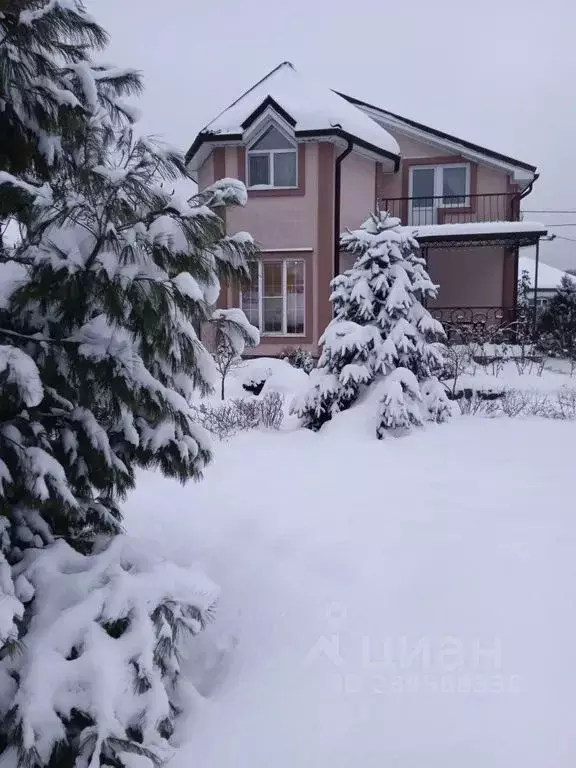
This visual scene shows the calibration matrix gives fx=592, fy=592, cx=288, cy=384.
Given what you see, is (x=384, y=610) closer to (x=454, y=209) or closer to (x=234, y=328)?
(x=234, y=328)

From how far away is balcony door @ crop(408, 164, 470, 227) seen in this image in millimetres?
16469

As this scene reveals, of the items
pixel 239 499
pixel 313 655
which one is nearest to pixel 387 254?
pixel 239 499

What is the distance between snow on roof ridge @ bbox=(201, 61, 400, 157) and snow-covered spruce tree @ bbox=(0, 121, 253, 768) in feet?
40.6

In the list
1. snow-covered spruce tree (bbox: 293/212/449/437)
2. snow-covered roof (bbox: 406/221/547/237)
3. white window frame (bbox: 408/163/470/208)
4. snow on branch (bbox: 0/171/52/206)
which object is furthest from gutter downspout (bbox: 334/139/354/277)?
snow on branch (bbox: 0/171/52/206)

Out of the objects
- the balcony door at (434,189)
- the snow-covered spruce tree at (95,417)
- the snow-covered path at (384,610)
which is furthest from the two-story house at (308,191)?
the snow-covered spruce tree at (95,417)

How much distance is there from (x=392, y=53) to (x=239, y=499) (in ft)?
128

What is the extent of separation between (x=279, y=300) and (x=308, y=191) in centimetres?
266

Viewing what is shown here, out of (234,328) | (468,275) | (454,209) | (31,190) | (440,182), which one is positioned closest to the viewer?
(31,190)

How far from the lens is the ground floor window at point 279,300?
1442 cm

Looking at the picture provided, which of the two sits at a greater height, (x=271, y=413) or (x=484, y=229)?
(x=484, y=229)

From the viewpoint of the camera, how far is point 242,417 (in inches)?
289

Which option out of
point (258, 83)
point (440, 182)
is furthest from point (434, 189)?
point (258, 83)
